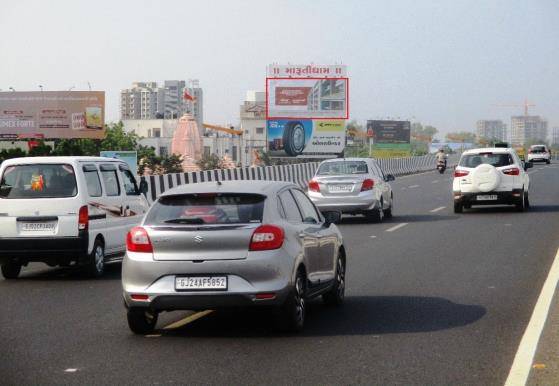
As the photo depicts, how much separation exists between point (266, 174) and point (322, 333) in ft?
111

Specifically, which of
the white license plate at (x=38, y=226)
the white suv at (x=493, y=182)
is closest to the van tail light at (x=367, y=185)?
the white suv at (x=493, y=182)

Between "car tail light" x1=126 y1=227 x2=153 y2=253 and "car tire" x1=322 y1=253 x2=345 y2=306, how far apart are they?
7.98ft

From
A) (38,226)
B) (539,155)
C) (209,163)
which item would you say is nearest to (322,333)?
(38,226)

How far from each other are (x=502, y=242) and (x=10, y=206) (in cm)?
868

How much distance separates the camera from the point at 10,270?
49.5ft

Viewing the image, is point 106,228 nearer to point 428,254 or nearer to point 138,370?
point 428,254

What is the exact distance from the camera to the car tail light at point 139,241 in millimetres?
9516

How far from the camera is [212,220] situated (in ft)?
31.3

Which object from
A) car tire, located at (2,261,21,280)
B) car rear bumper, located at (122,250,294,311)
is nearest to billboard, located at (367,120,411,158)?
car tire, located at (2,261,21,280)

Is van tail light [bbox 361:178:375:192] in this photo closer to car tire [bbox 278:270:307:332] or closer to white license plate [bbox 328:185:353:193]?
white license plate [bbox 328:185:353:193]

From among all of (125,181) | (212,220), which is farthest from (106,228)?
(212,220)

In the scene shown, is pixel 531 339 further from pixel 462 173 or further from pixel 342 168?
pixel 462 173

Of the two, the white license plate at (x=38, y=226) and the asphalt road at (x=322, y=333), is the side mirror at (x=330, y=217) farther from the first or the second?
the white license plate at (x=38, y=226)

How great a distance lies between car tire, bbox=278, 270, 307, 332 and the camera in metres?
9.45
